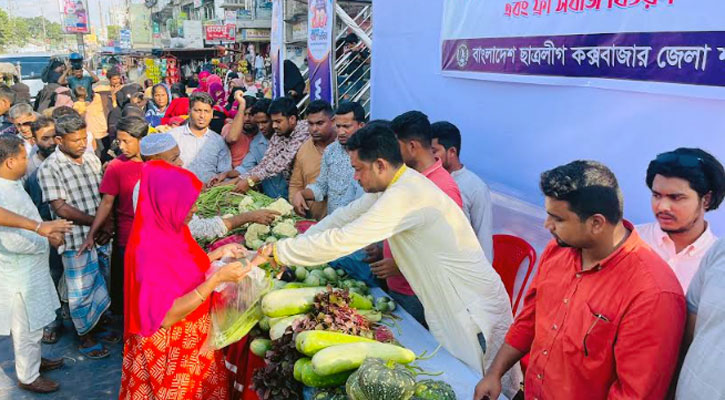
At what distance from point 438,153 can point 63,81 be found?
1000 centimetres

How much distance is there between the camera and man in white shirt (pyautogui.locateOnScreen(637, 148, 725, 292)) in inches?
88.3

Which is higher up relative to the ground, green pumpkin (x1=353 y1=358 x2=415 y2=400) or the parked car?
the parked car

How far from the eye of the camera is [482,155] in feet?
14.4

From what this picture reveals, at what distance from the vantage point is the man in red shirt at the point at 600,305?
1.58 m

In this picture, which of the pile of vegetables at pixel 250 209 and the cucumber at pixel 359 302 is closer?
the cucumber at pixel 359 302

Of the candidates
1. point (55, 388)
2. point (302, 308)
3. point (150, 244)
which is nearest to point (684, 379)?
point (302, 308)

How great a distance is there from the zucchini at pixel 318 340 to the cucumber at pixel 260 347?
0.37m

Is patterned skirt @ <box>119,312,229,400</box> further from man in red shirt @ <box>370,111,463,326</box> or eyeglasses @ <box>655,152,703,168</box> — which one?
eyeglasses @ <box>655,152,703,168</box>

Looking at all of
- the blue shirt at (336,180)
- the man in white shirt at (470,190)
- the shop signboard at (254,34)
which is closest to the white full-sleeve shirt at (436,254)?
the man in white shirt at (470,190)

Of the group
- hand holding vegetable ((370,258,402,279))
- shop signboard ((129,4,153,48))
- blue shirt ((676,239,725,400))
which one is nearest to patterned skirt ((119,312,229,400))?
hand holding vegetable ((370,258,402,279))

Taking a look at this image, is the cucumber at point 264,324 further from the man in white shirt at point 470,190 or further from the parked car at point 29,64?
the parked car at point 29,64

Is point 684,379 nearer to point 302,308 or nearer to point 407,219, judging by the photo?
point 407,219

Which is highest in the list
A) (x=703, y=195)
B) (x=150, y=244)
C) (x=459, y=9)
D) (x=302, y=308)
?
(x=459, y=9)

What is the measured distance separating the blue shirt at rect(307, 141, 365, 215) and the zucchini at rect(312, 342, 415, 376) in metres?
1.95
